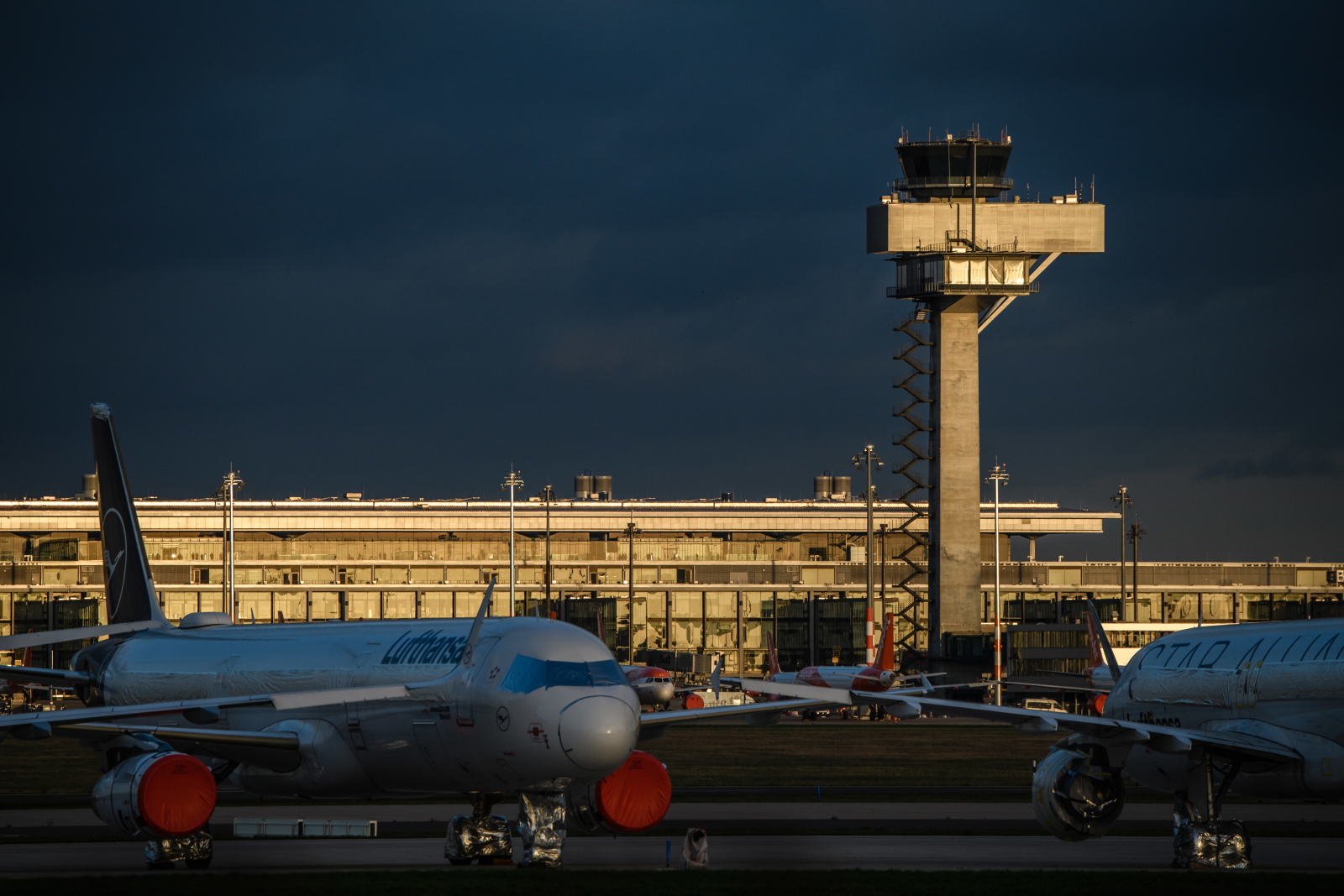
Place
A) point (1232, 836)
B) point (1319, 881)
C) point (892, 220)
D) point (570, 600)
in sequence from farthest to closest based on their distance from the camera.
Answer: point (570, 600) < point (892, 220) < point (1232, 836) < point (1319, 881)

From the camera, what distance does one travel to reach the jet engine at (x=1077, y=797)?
99.2ft

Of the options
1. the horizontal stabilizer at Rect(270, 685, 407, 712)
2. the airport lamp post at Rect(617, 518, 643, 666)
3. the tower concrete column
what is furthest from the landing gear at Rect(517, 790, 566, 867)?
the airport lamp post at Rect(617, 518, 643, 666)

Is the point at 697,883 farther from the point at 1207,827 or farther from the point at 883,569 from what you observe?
the point at 883,569

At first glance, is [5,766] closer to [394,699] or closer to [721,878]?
[394,699]

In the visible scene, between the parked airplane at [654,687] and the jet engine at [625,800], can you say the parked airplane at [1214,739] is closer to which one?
the jet engine at [625,800]

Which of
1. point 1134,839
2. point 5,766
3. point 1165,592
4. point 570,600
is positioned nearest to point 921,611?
point 1165,592

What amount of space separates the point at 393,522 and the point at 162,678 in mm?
148487

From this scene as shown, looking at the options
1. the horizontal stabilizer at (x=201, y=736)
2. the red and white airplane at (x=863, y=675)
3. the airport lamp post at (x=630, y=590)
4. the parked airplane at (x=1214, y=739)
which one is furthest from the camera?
the airport lamp post at (x=630, y=590)

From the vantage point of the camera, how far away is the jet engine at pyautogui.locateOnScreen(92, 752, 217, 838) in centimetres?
2834

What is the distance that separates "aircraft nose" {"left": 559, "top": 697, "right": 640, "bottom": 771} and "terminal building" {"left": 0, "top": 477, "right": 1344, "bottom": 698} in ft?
462

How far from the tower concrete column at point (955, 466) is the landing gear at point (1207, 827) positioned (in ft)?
330

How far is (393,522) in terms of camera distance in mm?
186250

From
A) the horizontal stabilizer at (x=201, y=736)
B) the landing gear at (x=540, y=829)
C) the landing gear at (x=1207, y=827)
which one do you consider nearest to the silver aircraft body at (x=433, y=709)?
the horizontal stabilizer at (x=201, y=736)

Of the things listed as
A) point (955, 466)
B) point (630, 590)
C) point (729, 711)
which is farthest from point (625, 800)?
point (630, 590)
